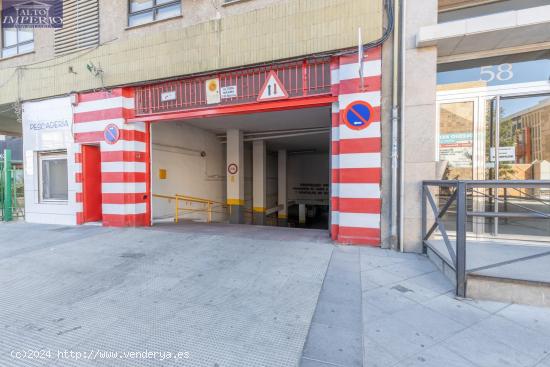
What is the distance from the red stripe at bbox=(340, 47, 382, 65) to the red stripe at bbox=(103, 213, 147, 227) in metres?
5.66

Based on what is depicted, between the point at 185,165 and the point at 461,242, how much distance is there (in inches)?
319

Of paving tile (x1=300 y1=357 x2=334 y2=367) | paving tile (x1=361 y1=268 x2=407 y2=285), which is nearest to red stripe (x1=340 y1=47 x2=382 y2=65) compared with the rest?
paving tile (x1=361 y1=268 x2=407 y2=285)

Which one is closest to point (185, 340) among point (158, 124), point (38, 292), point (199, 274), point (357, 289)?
point (199, 274)

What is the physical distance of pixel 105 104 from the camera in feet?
20.3

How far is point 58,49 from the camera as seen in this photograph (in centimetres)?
666

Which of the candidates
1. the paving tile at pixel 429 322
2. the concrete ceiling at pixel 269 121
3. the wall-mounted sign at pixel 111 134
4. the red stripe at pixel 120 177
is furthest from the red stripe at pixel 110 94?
the paving tile at pixel 429 322

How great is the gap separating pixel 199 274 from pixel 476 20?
17.5 feet

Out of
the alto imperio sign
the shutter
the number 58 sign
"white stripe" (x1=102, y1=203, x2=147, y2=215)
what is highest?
the alto imperio sign

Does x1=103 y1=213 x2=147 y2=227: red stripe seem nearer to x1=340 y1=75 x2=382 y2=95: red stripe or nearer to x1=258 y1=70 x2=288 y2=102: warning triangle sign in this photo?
x1=258 y1=70 x2=288 y2=102: warning triangle sign

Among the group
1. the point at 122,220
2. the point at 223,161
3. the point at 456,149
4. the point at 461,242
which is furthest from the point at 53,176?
the point at 456,149

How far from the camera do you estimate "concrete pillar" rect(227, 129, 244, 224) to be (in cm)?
988

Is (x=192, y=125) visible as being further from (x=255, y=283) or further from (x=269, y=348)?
(x=269, y=348)

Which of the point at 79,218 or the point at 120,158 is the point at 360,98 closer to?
the point at 120,158

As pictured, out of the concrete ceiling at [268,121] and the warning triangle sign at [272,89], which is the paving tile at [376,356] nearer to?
the warning triangle sign at [272,89]
